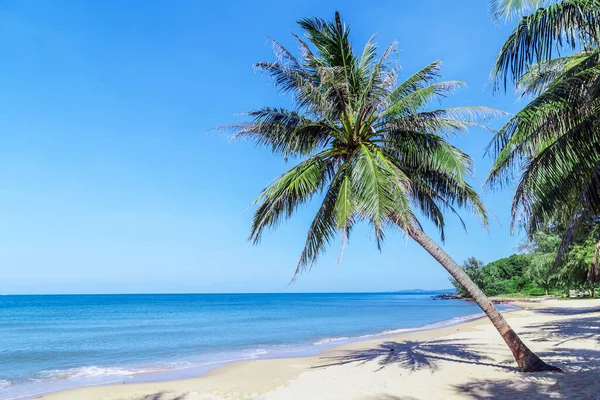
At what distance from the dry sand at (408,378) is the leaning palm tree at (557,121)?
2.43 meters

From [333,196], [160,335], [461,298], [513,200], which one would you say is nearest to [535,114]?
[513,200]

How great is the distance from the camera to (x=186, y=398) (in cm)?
917

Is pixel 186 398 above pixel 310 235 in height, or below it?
below

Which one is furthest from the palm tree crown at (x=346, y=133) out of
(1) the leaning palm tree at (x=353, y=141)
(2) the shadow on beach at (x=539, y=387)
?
(2) the shadow on beach at (x=539, y=387)

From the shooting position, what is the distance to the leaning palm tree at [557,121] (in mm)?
5328

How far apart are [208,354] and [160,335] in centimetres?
946

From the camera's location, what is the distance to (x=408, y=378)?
8992 mm

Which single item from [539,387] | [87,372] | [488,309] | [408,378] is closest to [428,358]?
[408,378]

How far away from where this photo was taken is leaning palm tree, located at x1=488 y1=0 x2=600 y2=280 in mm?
5328

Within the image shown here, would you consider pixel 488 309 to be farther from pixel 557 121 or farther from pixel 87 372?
pixel 87 372

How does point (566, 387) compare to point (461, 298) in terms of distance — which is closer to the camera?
point (566, 387)

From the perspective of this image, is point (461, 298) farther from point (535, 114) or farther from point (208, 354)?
point (535, 114)

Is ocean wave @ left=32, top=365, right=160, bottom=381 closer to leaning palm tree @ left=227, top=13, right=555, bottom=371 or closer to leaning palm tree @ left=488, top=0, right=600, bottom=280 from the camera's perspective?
leaning palm tree @ left=227, top=13, right=555, bottom=371

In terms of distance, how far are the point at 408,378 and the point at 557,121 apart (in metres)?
5.70
